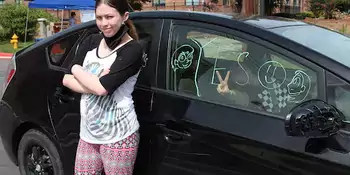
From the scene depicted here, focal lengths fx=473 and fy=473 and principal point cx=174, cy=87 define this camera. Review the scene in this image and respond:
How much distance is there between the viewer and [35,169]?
3855 mm

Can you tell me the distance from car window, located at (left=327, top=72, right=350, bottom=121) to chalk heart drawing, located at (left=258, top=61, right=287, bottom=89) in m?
0.30

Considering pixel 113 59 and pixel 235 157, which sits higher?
pixel 113 59

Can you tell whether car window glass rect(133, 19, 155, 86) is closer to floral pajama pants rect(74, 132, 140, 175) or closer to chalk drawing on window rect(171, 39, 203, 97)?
chalk drawing on window rect(171, 39, 203, 97)

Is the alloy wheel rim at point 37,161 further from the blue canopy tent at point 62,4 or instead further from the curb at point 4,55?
the blue canopy tent at point 62,4

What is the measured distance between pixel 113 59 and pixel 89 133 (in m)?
0.47

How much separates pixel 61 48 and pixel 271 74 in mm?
1816

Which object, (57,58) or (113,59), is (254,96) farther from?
(57,58)

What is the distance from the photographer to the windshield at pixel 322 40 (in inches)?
102

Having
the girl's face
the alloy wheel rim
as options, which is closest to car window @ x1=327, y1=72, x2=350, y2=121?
the girl's face

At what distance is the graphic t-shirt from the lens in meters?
2.67

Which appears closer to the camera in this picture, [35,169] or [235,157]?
[235,157]

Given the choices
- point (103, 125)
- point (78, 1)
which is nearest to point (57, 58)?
point (103, 125)

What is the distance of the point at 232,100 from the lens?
2.72 meters

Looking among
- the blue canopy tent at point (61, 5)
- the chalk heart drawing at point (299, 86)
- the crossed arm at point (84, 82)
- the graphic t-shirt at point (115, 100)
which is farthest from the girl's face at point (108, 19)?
the blue canopy tent at point (61, 5)
